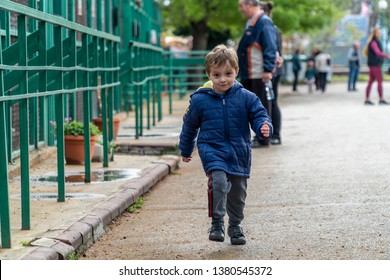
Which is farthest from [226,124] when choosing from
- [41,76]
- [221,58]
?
[41,76]

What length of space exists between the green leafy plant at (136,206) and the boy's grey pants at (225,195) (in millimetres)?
1852

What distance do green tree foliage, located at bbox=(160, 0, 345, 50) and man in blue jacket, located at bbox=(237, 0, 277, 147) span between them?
57.4 ft

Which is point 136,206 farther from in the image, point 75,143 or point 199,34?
point 199,34

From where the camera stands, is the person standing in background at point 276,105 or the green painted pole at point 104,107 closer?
the green painted pole at point 104,107

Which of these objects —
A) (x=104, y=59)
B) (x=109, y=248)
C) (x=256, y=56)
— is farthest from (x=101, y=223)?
(x=256, y=56)

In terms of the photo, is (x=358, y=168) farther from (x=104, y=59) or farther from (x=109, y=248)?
(x=109, y=248)

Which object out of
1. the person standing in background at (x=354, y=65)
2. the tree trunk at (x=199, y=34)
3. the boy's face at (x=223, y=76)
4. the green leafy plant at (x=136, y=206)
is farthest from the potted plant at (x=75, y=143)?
the person standing in background at (x=354, y=65)

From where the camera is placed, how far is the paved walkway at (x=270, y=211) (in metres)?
7.27

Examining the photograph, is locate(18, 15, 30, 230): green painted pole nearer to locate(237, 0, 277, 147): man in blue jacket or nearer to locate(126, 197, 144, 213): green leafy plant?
locate(126, 197, 144, 213): green leafy plant

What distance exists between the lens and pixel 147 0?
27.4 meters

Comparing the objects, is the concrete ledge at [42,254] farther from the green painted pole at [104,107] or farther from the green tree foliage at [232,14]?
the green tree foliage at [232,14]

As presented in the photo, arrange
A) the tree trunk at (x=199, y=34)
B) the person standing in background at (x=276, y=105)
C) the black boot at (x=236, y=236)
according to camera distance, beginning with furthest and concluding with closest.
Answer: the tree trunk at (x=199, y=34) < the person standing in background at (x=276, y=105) < the black boot at (x=236, y=236)

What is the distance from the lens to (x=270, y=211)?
9.12 meters

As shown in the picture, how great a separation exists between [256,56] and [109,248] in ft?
22.9
